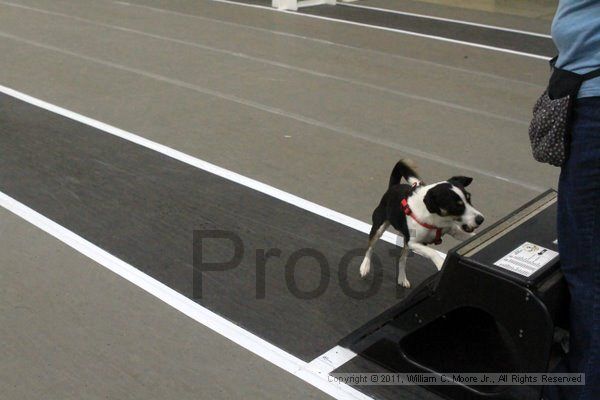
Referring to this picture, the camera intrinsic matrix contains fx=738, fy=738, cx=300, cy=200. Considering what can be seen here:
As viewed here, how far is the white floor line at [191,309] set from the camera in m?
2.84

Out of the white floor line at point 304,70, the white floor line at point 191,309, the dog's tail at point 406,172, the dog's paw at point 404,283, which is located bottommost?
the white floor line at point 191,309

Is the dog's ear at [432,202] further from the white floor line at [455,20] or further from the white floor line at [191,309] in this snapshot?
the white floor line at [455,20]

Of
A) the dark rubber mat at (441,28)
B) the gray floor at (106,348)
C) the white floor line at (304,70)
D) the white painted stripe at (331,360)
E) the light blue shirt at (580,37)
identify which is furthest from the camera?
the dark rubber mat at (441,28)

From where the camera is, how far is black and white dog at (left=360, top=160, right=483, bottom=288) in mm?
3033

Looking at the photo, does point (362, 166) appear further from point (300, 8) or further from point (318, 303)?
point (300, 8)

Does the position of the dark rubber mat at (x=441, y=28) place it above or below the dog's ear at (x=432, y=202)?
below

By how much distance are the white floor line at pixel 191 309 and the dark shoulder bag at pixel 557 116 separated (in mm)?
1138

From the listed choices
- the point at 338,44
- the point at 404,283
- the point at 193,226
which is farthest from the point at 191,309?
the point at 338,44

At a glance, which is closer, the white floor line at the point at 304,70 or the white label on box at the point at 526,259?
the white label on box at the point at 526,259

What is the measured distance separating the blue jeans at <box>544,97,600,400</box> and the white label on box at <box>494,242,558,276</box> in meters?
0.14

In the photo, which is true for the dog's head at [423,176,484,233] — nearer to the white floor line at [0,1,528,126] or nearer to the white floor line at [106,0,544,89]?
the white floor line at [0,1,528,126]

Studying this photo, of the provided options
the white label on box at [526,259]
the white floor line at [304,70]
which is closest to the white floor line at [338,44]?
the white floor line at [304,70]

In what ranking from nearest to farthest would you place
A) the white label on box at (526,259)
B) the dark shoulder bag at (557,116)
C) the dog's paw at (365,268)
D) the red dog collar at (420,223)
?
the dark shoulder bag at (557,116), the white label on box at (526,259), the red dog collar at (420,223), the dog's paw at (365,268)

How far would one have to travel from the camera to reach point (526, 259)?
2.54 m
